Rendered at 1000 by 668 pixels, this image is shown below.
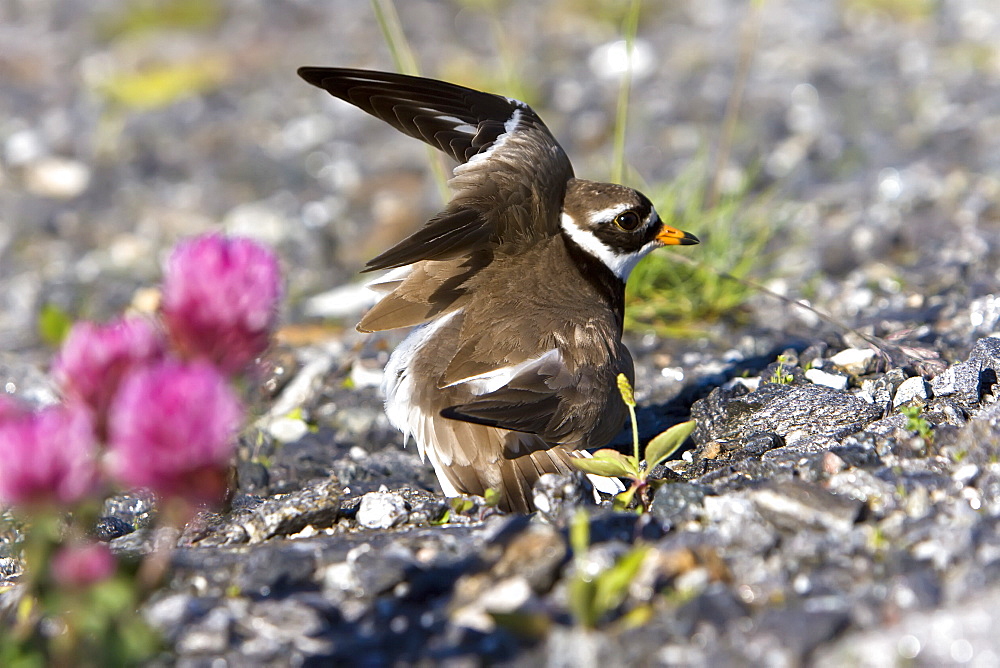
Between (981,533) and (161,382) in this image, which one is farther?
(981,533)

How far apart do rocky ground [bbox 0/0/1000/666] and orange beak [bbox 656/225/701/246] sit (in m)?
0.69

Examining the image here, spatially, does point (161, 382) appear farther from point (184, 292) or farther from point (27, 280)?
point (27, 280)

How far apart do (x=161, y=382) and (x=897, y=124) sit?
825 centimetres

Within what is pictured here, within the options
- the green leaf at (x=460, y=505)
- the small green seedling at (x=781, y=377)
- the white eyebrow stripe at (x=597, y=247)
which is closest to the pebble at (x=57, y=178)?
the white eyebrow stripe at (x=597, y=247)

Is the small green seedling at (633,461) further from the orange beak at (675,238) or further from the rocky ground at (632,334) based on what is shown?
the orange beak at (675,238)

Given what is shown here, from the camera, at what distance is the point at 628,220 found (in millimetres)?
5035

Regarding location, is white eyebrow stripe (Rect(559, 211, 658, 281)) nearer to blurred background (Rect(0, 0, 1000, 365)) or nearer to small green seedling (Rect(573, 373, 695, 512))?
blurred background (Rect(0, 0, 1000, 365))

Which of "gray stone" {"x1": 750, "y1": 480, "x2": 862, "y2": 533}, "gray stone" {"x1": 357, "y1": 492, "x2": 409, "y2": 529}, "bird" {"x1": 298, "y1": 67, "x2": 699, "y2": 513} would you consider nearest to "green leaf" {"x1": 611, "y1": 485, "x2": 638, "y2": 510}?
"bird" {"x1": 298, "y1": 67, "x2": 699, "y2": 513}

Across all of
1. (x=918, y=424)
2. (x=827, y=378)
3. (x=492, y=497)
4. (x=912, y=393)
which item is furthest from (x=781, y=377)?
(x=492, y=497)

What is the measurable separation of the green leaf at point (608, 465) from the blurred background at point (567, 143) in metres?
2.32

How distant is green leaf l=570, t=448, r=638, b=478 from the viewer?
3549mm

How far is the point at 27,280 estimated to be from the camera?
7.84 metres

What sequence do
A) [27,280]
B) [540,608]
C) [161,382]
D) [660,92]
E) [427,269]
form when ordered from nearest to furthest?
[161,382]
[540,608]
[427,269]
[27,280]
[660,92]

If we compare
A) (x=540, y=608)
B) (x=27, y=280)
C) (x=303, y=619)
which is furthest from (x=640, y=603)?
(x=27, y=280)
